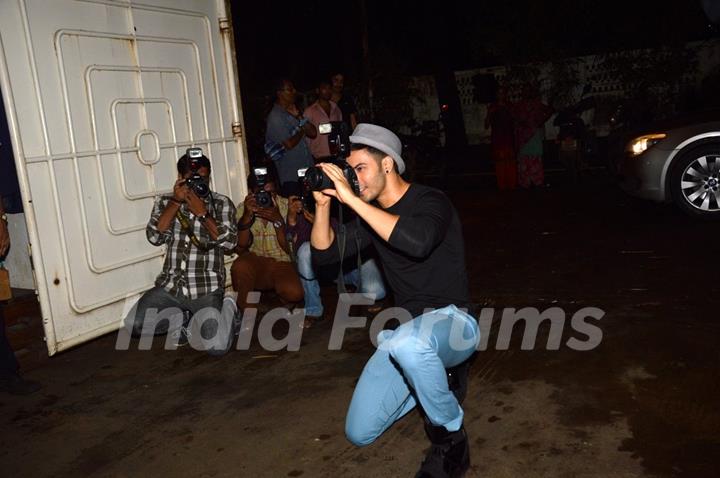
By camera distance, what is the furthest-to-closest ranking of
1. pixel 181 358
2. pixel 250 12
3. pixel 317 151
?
pixel 250 12 < pixel 317 151 < pixel 181 358

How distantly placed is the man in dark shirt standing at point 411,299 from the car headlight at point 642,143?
5.30 meters

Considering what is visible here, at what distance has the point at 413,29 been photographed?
2048 centimetres

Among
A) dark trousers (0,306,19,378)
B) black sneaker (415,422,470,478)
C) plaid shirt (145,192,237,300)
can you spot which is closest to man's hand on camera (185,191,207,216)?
plaid shirt (145,192,237,300)

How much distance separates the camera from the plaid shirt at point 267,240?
5.43 metres

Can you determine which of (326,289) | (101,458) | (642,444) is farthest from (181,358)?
(642,444)

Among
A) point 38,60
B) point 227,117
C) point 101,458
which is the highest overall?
point 38,60

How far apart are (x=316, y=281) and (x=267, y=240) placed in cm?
54

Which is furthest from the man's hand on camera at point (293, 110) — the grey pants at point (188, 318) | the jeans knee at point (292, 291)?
the grey pants at point (188, 318)

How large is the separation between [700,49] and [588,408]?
1674 cm

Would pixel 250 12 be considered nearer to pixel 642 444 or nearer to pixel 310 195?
pixel 310 195

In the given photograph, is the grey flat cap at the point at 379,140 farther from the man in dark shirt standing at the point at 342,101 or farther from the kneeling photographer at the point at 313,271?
the man in dark shirt standing at the point at 342,101

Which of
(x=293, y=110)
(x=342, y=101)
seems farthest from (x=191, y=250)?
(x=342, y=101)

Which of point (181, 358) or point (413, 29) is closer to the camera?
point (181, 358)

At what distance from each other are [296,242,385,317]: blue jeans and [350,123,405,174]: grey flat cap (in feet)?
6.76
